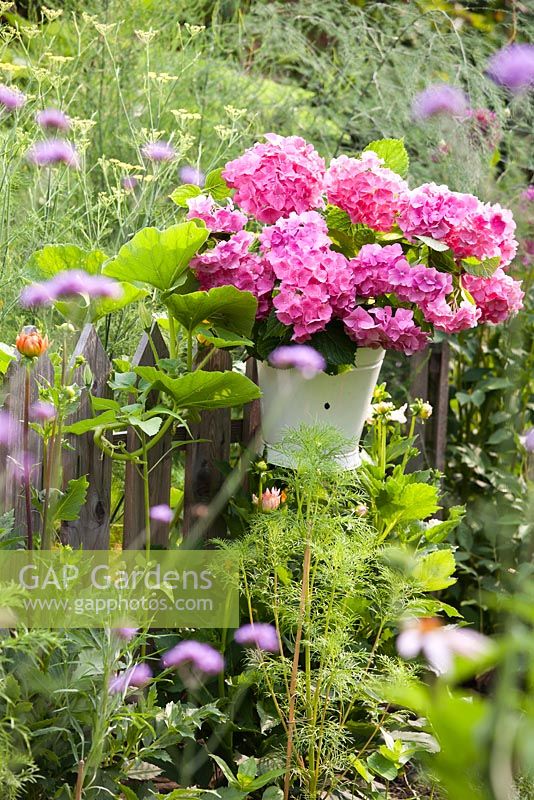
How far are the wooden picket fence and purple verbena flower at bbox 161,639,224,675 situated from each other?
0.24m

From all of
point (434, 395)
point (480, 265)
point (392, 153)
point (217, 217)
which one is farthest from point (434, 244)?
point (434, 395)

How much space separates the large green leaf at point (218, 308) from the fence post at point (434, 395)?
3.63 ft

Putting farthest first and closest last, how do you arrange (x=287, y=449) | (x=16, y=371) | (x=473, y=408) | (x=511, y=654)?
1. (x=473, y=408)
2. (x=287, y=449)
3. (x=16, y=371)
4. (x=511, y=654)

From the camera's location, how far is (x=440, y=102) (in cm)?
288

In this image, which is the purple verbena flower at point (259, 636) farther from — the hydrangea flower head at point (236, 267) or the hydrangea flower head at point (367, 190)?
the hydrangea flower head at point (367, 190)

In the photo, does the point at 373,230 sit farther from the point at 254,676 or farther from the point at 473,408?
the point at 473,408

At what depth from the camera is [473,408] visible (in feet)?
10.0

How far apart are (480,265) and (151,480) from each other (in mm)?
801

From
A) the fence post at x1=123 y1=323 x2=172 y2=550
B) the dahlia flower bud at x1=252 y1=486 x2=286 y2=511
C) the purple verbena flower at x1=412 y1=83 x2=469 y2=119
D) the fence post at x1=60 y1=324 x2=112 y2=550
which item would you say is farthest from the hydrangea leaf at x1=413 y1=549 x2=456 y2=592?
the purple verbena flower at x1=412 y1=83 x2=469 y2=119

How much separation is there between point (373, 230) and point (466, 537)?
1270 mm

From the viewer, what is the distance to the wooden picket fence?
1772 millimetres

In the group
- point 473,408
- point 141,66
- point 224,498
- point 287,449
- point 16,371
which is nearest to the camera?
point 16,371

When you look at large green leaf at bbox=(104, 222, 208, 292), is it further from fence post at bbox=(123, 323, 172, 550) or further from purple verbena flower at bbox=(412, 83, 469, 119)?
purple verbena flower at bbox=(412, 83, 469, 119)

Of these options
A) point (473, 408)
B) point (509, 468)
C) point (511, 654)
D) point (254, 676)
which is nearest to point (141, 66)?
point (473, 408)
